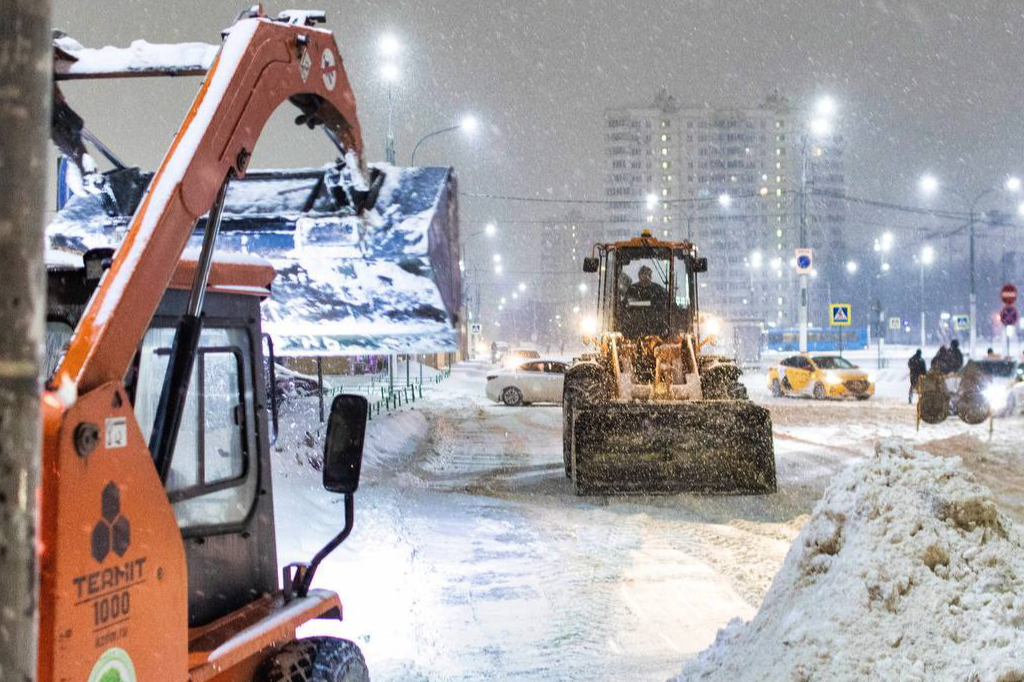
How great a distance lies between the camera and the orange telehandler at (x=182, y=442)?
215cm

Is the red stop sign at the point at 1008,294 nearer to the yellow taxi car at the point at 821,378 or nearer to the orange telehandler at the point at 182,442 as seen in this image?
the yellow taxi car at the point at 821,378

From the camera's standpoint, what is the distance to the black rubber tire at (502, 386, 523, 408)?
1176 inches

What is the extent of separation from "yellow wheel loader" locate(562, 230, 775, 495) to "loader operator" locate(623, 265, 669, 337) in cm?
2

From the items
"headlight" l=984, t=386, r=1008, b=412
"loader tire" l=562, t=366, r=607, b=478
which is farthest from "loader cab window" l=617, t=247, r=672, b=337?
"headlight" l=984, t=386, r=1008, b=412

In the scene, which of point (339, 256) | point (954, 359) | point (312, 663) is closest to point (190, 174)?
point (312, 663)

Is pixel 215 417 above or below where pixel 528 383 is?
above

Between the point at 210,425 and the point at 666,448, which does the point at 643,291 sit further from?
the point at 210,425

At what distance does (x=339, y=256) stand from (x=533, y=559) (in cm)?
377

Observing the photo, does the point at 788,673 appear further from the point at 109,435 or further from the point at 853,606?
the point at 109,435

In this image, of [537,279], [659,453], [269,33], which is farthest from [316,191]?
[537,279]

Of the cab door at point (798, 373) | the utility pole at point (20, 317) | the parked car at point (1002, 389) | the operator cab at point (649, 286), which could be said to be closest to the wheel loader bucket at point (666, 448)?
the operator cab at point (649, 286)

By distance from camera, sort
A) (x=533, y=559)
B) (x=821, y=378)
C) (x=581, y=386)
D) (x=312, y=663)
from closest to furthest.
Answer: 1. (x=312, y=663)
2. (x=533, y=559)
3. (x=581, y=386)
4. (x=821, y=378)

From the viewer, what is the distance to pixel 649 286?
599 inches

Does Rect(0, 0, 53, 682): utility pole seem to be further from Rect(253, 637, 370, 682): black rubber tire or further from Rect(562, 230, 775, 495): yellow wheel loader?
Rect(562, 230, 775, 495): yellow wheel loader
